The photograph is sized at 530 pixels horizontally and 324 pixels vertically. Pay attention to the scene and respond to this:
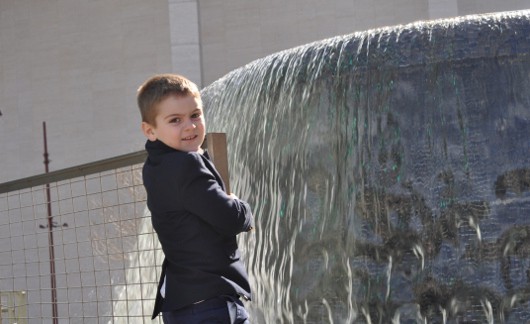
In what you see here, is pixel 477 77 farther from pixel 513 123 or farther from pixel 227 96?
pixel 227 96

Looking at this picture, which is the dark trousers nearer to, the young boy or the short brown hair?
the young boy

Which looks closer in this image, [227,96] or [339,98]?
[339,98]

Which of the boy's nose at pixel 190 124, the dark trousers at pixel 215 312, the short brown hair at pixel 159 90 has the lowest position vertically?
the dark trousers at pixel 215 312

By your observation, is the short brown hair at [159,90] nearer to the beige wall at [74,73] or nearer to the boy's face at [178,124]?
the boy's face at [178,124]

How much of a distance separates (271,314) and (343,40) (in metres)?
1.50

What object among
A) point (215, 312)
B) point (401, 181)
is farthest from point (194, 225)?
point (401, 181)

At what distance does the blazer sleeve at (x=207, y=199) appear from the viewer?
120 inches

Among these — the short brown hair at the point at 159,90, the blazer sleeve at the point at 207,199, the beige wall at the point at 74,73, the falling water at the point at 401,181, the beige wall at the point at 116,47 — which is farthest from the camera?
the beige wall at the point at 74,73

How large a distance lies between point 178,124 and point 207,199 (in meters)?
0.27

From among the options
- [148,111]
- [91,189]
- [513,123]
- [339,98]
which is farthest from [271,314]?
[91,189]

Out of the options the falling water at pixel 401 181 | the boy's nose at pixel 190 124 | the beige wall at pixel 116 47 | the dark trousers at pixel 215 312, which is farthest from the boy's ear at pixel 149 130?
the beige wall at pixel 116 47

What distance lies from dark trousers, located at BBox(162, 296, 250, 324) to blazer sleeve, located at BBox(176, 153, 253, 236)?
0.64ft

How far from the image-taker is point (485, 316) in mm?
5117

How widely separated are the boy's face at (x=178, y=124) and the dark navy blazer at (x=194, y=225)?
0.03m
